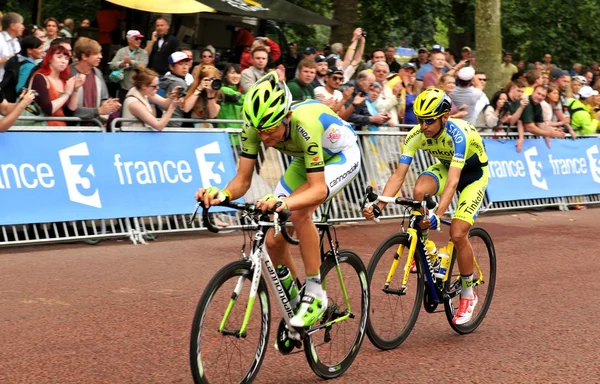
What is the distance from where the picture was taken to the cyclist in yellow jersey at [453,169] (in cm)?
761

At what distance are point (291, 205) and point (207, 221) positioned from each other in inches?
22.8

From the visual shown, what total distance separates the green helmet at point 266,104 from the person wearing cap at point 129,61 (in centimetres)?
775

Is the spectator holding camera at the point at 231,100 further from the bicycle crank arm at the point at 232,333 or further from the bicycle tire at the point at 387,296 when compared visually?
the bicycle crank arm at the point at 232,333

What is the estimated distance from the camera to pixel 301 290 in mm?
6203

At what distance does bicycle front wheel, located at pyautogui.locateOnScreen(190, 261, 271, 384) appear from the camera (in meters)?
5.34

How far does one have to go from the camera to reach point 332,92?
13461mm

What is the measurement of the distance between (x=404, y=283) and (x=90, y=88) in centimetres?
587

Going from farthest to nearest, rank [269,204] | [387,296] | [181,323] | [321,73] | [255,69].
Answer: [321,73] → [255,69] → [181,323] → [387,296] → [269,204]

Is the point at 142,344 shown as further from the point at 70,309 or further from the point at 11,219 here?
the point at 11,219

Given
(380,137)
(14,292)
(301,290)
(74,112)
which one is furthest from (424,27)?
(301,290)

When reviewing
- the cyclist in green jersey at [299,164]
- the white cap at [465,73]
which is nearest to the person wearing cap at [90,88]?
the cyclist in green jersey at [299,164]

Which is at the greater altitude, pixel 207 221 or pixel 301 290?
pixel 207 221

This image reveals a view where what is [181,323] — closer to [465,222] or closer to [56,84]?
[465,222]

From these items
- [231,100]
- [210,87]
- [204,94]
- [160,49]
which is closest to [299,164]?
[210,87]
